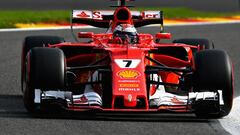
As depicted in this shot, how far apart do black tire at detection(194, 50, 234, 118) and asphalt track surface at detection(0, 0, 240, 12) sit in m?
19.7

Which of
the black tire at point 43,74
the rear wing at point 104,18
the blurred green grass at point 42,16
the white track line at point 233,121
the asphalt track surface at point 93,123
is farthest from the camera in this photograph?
the blurred green grass at point 42,16

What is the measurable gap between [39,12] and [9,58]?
10.7 metres

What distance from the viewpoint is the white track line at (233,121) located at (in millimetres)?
9680

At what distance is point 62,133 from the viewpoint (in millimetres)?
9227

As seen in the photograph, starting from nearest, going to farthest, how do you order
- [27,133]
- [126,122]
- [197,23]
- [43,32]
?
1. [27,133]
2. [126,122]
3. [43,32]
4. [197,23]

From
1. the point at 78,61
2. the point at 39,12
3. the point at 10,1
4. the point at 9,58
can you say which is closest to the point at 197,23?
the point at 39,12

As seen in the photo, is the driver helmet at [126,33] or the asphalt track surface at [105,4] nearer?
the driver helmet at [126,33]

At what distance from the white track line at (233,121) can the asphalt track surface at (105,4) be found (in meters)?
19.3

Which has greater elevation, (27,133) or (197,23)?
(27,133)

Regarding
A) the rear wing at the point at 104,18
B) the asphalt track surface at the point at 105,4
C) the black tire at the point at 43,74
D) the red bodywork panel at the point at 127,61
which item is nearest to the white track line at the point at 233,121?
the red bodywork panel at the point at 127,61

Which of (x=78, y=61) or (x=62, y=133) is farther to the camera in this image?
(x=78, y=61)

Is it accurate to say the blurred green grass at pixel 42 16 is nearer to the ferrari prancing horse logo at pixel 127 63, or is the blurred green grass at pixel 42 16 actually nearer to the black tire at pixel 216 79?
the ferrari prancing horse logo at pixel 127 63

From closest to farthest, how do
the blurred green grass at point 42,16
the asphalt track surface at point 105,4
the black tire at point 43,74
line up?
the black tire at point 43,74 < the blurred green grass at point 42,16 < the asphalt track surface at point 105,4

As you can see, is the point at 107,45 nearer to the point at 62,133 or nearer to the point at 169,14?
the point at 62,133
